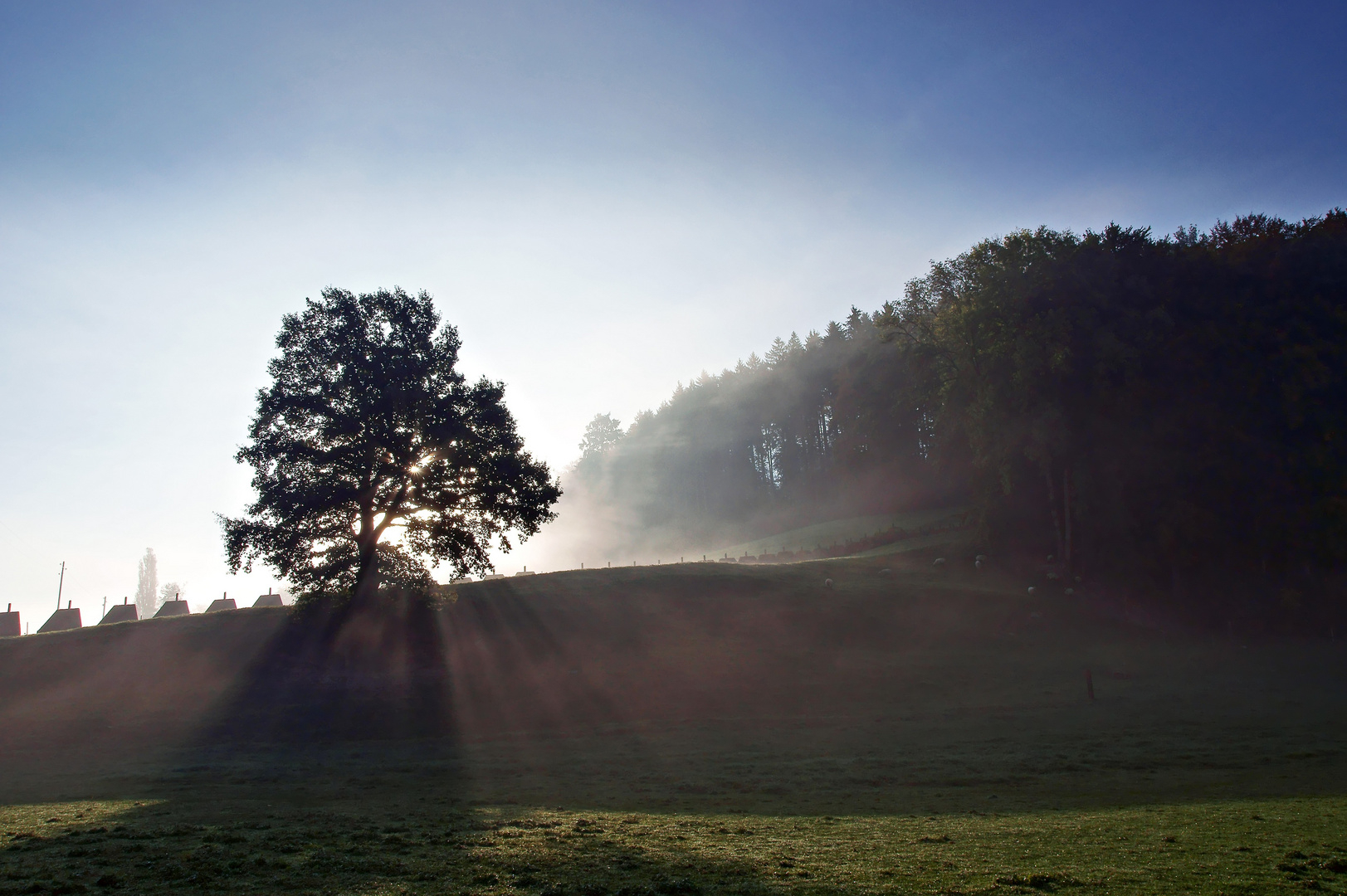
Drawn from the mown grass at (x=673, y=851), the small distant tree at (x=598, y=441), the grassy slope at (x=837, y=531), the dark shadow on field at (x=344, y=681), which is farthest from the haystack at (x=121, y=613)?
the small distant tree at (x=598, y=441)

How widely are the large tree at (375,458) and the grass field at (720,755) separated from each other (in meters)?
5.35

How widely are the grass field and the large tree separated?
5347 millimetres

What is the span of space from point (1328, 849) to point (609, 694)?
1038 inches

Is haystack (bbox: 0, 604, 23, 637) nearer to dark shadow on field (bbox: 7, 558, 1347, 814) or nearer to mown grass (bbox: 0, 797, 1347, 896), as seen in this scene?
dark shadow on field (bbox: 7, 558, 1347, 814)

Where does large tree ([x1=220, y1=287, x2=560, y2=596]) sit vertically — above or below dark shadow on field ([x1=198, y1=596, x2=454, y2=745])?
above

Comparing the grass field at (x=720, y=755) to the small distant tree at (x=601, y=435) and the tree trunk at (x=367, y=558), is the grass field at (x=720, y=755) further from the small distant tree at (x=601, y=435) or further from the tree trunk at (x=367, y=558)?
the small distant tree at (x=601, y=435)

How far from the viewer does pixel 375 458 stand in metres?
38.8

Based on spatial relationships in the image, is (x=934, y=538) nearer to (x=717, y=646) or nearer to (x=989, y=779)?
(x=717, y=646)

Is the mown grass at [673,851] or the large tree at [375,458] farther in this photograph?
the large tree at [375,458]

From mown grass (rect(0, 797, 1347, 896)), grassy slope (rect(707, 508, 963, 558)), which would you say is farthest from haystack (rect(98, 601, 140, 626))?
grassy slope (rect(707, 508, 963, 558))

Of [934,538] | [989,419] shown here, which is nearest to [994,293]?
[989,419]

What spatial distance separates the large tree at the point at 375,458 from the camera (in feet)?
123

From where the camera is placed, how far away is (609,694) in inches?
1374

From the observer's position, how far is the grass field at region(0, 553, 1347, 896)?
1196 cm
